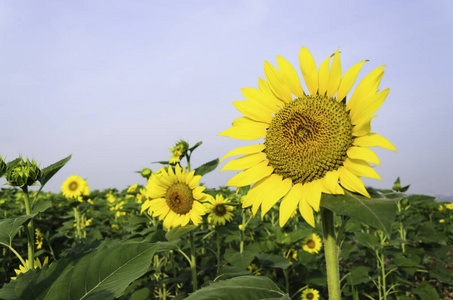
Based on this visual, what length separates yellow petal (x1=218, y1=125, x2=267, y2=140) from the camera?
1.29m

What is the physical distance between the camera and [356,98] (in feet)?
3.62

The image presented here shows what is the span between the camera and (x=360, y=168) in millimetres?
1029

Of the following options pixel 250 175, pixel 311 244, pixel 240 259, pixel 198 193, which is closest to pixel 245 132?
pixel 250 175

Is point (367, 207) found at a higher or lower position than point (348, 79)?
lower

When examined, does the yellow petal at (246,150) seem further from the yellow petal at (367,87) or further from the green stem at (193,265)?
the green stem at (193,265)

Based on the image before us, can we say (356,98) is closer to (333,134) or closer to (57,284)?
(333,134)

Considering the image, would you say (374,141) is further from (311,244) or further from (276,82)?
(311,244)

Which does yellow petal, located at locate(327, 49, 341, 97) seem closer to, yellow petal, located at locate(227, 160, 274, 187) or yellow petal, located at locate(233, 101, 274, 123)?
yellow petal, located at locate(233, 101, 274, 123)

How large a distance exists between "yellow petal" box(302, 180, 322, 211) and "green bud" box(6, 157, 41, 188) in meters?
1.49

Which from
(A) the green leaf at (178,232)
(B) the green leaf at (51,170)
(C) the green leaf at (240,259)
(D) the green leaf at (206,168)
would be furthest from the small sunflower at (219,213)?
(B) the green leaf at (51,170)

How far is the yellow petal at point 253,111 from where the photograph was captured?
1.30 m

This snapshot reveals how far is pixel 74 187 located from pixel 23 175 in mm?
4135

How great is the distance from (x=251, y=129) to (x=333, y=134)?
307 millimetres

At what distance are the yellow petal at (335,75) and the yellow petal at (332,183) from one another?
307 millimetres
